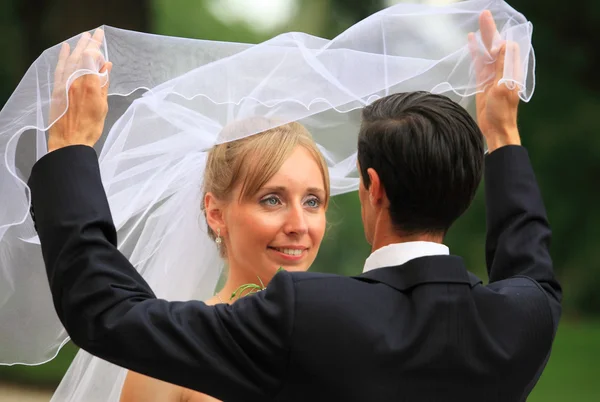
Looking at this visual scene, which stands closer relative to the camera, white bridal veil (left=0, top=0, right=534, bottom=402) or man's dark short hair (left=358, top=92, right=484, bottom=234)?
man's dark short hair (left=358, top=92, right=484, bottom=234)

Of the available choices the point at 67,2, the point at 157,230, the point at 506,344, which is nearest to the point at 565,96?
the point at 67,2

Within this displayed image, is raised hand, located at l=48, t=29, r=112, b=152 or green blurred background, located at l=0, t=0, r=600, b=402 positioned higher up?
raised hand, located at l=48, t=29, r=112, b=152

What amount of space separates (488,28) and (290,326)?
128 centimetres

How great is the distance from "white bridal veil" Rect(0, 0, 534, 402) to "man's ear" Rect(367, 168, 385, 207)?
0.56 meters

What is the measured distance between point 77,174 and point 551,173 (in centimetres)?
1068

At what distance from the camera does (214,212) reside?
11.0 feet

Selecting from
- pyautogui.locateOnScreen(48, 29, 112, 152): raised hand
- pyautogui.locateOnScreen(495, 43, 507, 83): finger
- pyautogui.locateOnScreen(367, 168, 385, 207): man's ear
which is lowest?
pyautogui.locateOnScreen(367, 168, 385, 207): man's ear

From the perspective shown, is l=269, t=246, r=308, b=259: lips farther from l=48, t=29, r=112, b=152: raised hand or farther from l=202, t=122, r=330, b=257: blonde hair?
l=48, t=29, r=112, b=152: raised hand

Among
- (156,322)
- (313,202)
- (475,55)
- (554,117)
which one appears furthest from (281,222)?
(554,117)

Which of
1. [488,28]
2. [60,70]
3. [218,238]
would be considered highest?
[488,28]

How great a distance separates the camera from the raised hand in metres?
2.28

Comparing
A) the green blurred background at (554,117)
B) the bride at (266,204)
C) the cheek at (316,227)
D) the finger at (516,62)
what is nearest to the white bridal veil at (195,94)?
the finger at (516,62)

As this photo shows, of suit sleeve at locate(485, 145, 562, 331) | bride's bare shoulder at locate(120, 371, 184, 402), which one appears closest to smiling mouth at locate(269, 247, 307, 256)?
bride's bare shoulder at locate(120, 371, 184, 402)

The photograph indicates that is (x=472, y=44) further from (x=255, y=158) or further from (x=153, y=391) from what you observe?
(x=153, y=391)
